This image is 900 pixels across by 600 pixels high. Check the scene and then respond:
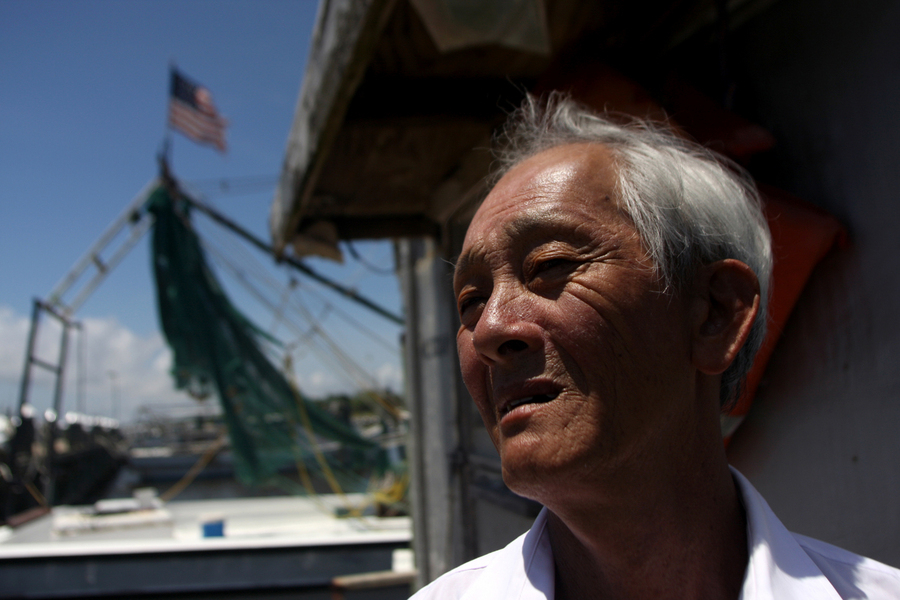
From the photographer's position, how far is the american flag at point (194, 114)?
13094mm

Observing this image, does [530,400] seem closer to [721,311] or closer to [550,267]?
[550,267]

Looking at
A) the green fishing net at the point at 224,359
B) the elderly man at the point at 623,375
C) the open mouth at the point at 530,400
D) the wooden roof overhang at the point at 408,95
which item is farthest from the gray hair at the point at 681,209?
the green fishing net at the point at 224,359

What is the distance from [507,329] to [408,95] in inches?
80.9

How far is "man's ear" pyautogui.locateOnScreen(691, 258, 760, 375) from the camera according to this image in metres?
1.03

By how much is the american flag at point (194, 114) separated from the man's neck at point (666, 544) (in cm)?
1403

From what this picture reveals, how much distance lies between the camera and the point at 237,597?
5887 millimetres

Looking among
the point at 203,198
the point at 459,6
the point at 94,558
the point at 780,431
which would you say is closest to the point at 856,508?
the point at 780,431

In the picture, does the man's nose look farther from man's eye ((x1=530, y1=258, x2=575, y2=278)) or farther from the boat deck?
the boat deck

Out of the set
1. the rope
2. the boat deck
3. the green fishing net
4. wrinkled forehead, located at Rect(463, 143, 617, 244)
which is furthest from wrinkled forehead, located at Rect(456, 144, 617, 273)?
the rope

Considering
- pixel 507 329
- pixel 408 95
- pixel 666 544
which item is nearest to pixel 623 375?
pixel 507 329

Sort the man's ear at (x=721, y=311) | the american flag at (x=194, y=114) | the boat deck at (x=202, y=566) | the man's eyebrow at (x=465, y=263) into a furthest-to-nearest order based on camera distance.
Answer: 1. the american flag at (x=194, y=114)
2. the boat deck at (x=202, y=566)
3. the man's eyebrow at (x=465, y=263)
4. the man's ear at (x=721, y=311)

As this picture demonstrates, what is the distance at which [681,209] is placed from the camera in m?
1.08

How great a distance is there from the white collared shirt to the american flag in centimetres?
1385

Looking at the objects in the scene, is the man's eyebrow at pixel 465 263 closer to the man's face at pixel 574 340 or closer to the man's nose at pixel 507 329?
the man's face at pixel 574 340
